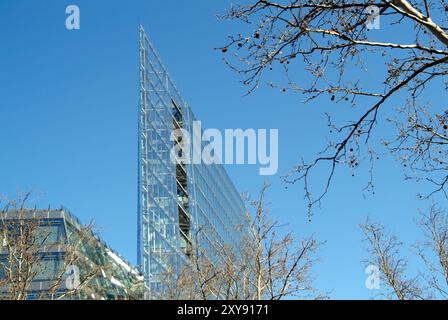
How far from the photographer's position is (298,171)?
7.44m

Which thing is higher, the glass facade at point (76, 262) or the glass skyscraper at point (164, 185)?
the glass skyscraper at point (164, 185)

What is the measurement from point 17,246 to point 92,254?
9.55 m

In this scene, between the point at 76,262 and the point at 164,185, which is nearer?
the point at 76,262

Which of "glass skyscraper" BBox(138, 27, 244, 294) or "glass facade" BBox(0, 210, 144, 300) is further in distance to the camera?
"glass skyscraper" BBox(138, 27, 244, 294)

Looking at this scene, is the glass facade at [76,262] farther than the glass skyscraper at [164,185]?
No

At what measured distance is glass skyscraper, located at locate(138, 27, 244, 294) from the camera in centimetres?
3731

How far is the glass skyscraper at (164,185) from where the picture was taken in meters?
37.3

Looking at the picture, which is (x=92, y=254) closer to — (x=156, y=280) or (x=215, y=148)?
(x=156, y=280)

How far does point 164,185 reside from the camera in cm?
4216

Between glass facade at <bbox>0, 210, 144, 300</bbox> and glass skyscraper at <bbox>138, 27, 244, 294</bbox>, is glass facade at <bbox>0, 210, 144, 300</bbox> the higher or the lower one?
the lower one

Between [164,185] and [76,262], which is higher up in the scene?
[164,185]
